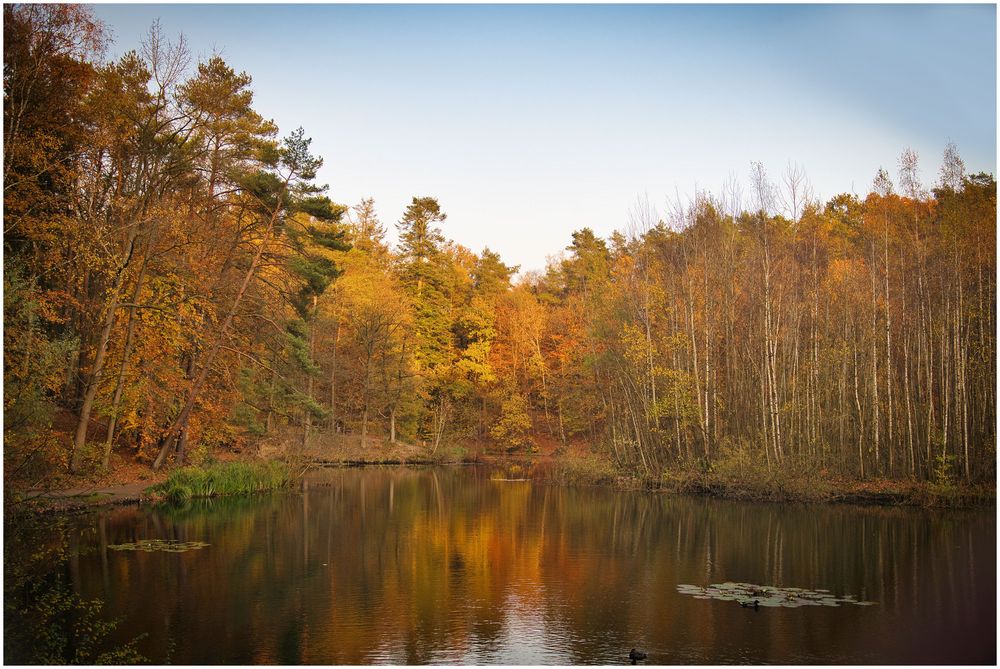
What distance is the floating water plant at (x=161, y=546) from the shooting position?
14.8 m

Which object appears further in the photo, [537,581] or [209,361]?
[209,361]

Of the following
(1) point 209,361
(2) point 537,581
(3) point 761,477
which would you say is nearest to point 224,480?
(1) point 209,361

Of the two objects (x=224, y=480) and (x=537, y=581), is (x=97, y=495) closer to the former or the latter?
(x=224, y=480)

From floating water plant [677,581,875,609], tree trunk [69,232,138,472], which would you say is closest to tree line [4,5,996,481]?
tree trunk [69,232,138,472]

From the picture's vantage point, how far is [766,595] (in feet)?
38.7

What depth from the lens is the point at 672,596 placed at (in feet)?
38.9

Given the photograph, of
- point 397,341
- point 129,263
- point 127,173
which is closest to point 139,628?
point 129,263

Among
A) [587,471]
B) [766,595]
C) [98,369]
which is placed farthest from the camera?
[587,471]

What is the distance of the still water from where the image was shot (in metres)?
9.28

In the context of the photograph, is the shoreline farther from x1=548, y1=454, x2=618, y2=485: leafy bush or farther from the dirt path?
x1=548, y1=454, x2=618, y2=485: leafy bush

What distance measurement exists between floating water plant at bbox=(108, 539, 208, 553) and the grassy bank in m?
6.72

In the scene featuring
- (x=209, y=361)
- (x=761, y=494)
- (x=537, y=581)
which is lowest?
(x=537, y=581)

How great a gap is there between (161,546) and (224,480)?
29.8 ft

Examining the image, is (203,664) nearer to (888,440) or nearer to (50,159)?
(50,159)
